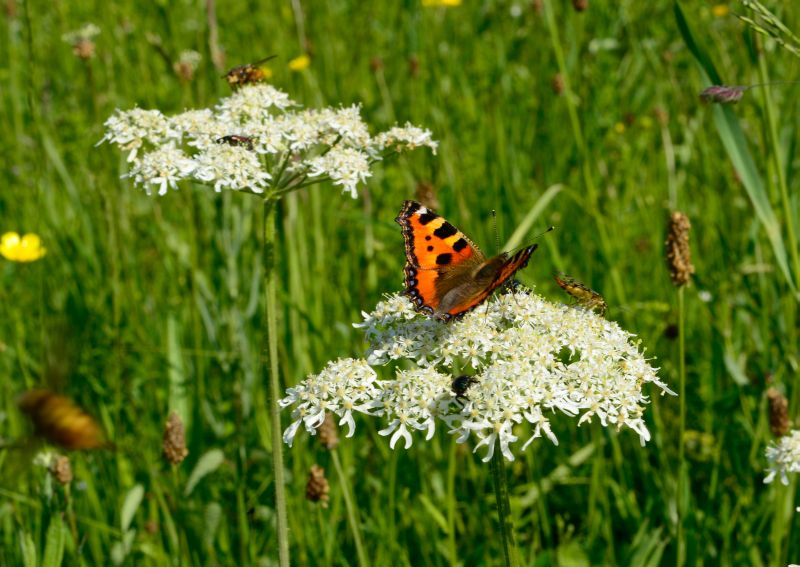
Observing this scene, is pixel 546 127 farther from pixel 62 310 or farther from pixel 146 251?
pixel 62 310

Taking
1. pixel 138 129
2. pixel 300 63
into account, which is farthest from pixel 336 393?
pixel 300 63

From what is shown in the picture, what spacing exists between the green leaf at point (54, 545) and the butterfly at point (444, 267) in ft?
4.14

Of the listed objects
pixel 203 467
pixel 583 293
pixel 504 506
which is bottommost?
pixel 504 506

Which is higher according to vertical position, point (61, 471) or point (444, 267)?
point (444, 267)

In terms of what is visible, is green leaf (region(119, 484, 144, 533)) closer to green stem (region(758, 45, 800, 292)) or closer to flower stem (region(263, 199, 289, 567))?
flower stem (region(263, 199, 289, 567))

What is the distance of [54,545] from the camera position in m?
2.75

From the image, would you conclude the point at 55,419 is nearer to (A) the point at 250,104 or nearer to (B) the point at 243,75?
(A) the point at 250,104

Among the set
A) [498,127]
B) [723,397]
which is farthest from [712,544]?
[498,127]

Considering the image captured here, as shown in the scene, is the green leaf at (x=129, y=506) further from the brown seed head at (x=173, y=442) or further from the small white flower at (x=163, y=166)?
the small white flower at (x=163, y=166)

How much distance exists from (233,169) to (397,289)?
67.2 inches

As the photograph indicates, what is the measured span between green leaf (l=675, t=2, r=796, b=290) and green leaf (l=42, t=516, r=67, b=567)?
2430 mm

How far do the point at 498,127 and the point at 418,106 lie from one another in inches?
35.9

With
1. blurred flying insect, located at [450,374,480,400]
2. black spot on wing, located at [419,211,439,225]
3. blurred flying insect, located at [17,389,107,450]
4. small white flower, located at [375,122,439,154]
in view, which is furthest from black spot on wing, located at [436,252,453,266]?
blurred flying insect, located at [17,389,107,450]

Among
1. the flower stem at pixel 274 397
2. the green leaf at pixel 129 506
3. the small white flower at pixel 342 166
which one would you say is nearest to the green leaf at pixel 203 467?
the green leaf at pixel 129 506
